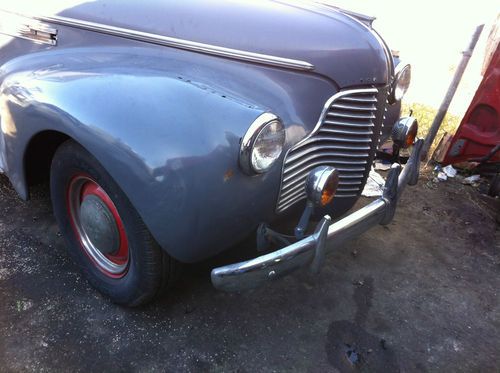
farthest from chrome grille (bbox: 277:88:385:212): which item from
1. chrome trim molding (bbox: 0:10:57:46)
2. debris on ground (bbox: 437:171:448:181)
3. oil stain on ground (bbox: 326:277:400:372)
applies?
debris on ground (bbox: 437:171:448:181)

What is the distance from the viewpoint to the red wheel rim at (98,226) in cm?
190

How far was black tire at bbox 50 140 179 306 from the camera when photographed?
1.74m

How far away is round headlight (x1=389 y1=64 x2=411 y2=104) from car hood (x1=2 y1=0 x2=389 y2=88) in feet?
1.08

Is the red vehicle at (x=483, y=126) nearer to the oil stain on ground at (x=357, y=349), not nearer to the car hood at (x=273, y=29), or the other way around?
the car hood at (x=273, y=29)

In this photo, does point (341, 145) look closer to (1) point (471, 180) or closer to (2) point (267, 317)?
(2) point (267, 317)

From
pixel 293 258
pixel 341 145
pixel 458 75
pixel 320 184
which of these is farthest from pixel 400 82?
pixel 458 75

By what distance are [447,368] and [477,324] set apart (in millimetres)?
408

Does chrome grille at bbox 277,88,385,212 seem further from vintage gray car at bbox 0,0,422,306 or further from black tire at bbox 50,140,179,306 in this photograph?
black tire at bbox 50,140,179,306

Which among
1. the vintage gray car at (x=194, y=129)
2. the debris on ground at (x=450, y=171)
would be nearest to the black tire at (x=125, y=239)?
the vintage gray car at (x=194, y=129)

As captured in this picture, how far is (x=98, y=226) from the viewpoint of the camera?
6.36 ft

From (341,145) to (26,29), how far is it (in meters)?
1.85

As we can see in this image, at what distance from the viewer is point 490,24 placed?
146 inches

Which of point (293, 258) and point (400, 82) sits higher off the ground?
point (400, 82)

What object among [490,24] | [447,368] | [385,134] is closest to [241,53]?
[385,134]
